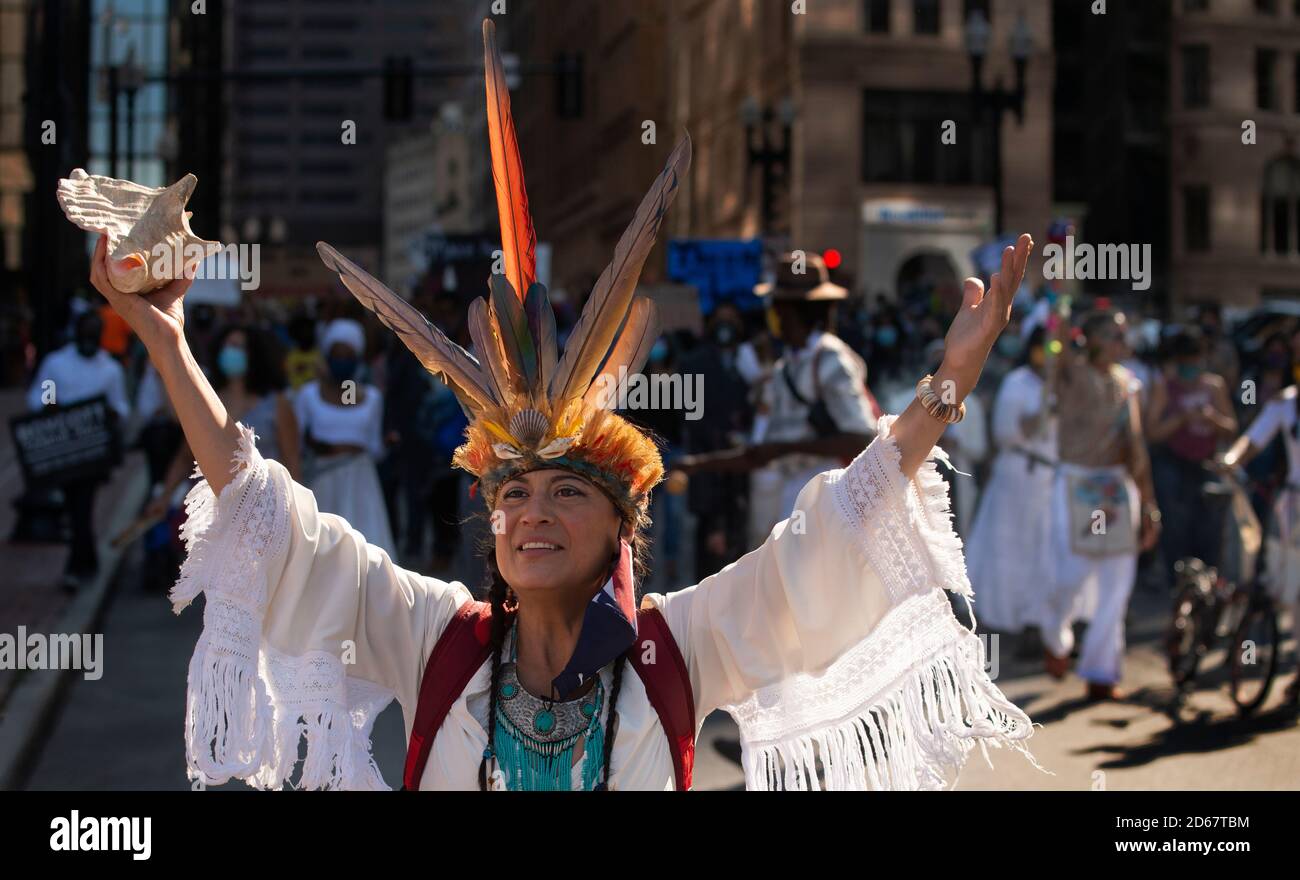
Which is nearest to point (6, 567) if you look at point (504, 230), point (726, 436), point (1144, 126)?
point (726, 436)

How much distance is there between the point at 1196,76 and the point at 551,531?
175ft

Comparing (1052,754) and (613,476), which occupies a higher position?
(613,476)

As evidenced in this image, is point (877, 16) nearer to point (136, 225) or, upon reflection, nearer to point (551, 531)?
point (551, 531)

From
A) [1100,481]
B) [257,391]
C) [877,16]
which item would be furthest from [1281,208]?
[257,391]

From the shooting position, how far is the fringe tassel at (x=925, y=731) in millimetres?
3312

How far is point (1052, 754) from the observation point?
846 cm

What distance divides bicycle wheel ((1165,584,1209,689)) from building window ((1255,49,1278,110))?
150ft

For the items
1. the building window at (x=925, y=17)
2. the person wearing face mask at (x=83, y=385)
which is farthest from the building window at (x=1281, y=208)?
the person wearing face mask at (x=83, y=385)

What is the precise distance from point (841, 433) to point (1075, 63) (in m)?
50.7

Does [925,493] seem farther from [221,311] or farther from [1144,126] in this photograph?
[1144,126]

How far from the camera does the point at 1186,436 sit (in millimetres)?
14062

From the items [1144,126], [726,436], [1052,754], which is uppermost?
[1144,126]

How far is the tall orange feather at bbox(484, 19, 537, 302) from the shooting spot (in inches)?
139

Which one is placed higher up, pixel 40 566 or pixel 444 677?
pixel 444 677
